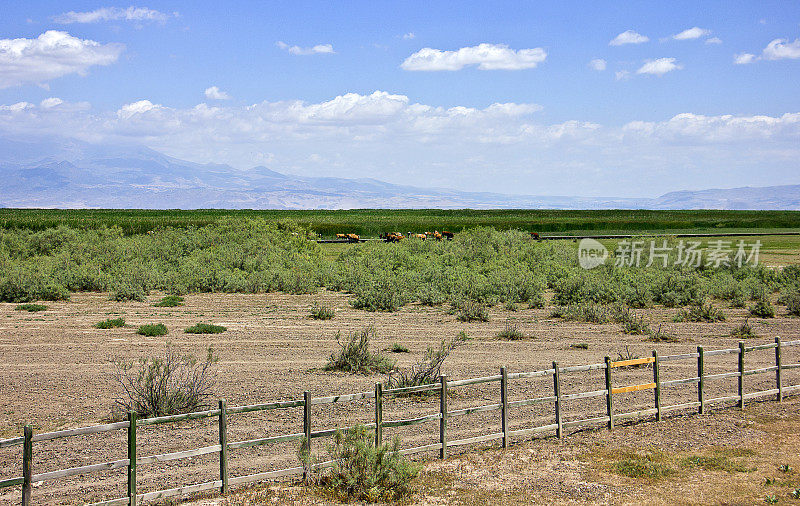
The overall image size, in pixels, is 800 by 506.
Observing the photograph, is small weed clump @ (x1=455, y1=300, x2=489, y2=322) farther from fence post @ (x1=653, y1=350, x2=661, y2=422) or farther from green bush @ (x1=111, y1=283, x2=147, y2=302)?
green bush @ (x1=111, y1=283, x2=147, y2=302)

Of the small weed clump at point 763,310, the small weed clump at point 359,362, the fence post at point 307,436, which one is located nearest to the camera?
the fence post at point 307,436

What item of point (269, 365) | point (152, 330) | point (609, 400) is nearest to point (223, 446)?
point (609, 400)

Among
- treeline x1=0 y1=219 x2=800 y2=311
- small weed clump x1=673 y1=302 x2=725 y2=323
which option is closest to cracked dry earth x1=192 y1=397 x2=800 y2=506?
small weed clump x1=673 y1=302 x2=725 y2=323

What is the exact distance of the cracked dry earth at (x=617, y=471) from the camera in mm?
9125

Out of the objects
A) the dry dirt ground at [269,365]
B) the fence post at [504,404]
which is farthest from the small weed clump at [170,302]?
the fence post at [504,404]

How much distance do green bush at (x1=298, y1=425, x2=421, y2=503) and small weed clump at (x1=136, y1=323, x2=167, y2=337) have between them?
1468cm

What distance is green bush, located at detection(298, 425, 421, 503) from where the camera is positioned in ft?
29.5

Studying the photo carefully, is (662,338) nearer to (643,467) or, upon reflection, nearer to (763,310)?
(763,310)

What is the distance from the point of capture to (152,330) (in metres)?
22.7

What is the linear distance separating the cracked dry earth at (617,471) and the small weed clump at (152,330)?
14.5m

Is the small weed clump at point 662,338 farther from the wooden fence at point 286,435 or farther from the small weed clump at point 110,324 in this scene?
the small weed clump at point 110,324

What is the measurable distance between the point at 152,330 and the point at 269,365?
256 inches

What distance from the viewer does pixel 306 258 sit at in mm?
43344

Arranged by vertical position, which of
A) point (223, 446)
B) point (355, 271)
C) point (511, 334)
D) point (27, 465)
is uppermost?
point (355, 271)
